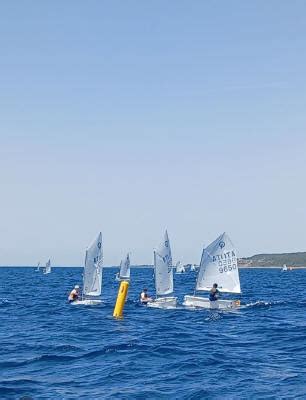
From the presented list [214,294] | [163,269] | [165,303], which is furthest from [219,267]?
[165,303]

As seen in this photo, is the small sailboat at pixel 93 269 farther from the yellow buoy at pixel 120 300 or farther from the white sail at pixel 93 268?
the yellow buoy at pixel 120 300

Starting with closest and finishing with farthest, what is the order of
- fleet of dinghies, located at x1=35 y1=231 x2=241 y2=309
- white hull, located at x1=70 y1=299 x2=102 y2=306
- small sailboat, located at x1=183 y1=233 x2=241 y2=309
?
fleet of dinghies, located at x1=35 y1=231 x2=241 y2=309
small sailboat, located at x1=183 y1=233 x2=241 y2=309
white hull, located at x1=70 y1=299 x2=102 y2=306

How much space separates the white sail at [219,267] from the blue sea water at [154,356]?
4879 mm

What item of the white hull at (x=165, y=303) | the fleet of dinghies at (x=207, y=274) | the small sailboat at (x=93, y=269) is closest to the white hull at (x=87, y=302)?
the fleet of dinghies at (x=207, y=274)

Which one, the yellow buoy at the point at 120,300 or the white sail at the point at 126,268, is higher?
the white sail at the point at 126,268

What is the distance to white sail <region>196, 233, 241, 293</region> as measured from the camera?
1768 inches

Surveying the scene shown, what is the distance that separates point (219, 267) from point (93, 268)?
40.1ft

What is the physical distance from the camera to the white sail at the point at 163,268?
47050mm

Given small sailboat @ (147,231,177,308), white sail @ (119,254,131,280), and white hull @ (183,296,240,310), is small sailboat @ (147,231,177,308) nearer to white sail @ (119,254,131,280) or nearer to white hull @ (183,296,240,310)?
white hull @ (183,296,240,310)

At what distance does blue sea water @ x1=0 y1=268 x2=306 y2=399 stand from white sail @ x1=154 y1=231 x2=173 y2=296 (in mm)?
6876

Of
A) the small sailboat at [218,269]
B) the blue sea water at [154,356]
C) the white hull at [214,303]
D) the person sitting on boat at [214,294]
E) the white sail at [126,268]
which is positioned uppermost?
the white sail at [126,268]


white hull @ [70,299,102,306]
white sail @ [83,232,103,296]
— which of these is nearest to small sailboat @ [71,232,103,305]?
white sail @ [83,232,103,296]

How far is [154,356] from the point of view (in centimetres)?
2350

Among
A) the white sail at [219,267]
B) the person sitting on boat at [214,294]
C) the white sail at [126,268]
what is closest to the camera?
the person sitting on boat at [214,294]
